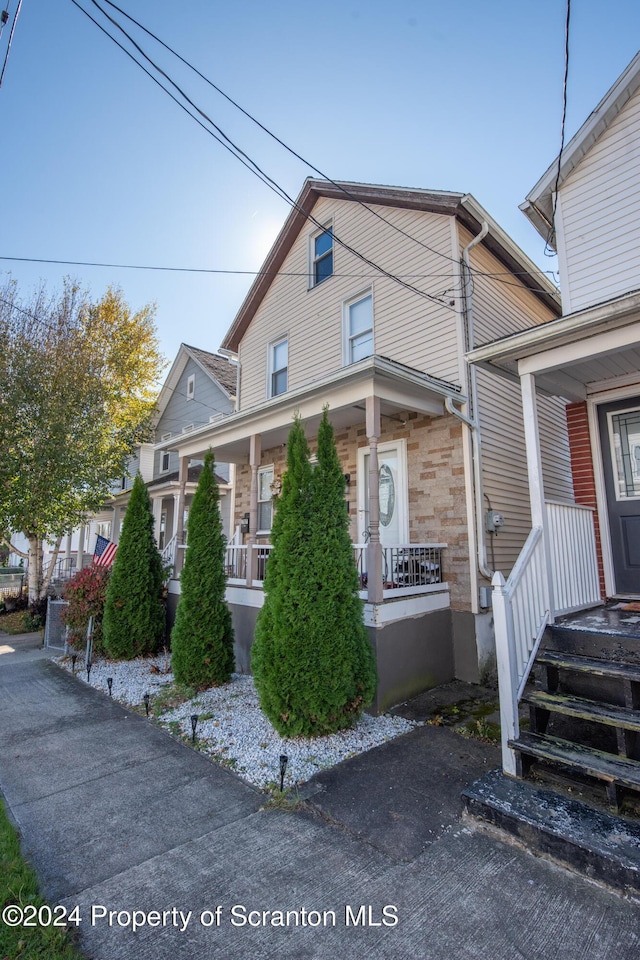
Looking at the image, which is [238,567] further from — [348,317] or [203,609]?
[348,317]

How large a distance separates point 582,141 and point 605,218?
102cm

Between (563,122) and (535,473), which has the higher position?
(563,122)

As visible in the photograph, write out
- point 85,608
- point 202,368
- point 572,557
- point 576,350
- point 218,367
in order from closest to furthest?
point 576,350
point 572,557
point 85,608
point 202,368
point 218,367

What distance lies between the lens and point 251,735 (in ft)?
15.0

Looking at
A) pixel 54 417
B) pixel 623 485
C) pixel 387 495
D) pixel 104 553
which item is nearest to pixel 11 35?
pixel 387 495

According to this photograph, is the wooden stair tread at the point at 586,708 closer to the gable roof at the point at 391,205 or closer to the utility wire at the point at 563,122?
the utility wire at the point at 563,122

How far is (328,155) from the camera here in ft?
Answer: 20.3

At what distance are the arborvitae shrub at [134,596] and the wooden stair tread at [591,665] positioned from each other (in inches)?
241

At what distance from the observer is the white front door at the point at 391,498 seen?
7289 millimetres

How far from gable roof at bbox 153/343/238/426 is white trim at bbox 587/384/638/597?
9546 millimetres

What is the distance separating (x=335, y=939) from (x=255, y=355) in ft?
34.0

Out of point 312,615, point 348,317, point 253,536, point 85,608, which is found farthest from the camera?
point 348,317

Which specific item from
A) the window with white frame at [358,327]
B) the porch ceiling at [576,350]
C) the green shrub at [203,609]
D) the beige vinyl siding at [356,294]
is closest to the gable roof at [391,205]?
the beige vinyl siding at [356,294]

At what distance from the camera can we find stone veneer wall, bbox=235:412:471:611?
6512 mm
